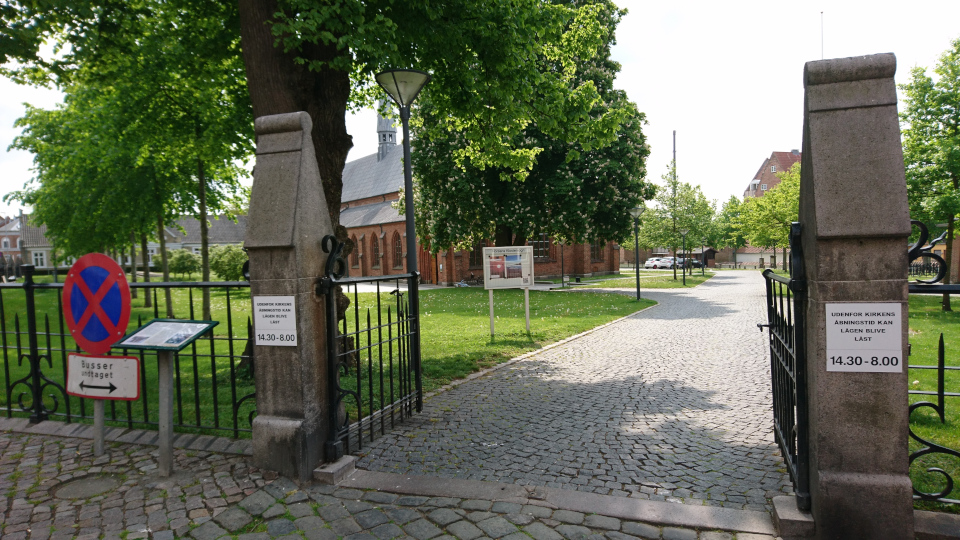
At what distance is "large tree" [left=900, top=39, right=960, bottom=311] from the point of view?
13430mm

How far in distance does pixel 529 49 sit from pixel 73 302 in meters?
6.06

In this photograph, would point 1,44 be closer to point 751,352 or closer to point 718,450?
point 718,450

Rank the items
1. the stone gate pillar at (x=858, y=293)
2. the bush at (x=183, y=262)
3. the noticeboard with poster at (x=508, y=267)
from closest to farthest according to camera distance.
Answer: the stone gate pillar at (x=858, y=293), the noticeboard with poster at (x=508, y=267), the bush at (x=183, y=262)

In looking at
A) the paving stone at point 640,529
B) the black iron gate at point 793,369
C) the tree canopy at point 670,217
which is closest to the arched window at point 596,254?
the tree canopy at point 670,217

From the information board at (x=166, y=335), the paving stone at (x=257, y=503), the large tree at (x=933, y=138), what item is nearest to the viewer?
the paving stone at (x=257, y=503)

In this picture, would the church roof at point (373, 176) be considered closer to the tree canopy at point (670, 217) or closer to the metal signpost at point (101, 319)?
the tree canopy at point (670, 217)

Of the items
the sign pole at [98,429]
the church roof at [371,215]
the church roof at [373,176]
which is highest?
the church roof at [373,176]

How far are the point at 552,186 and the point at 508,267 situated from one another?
38.9 feet

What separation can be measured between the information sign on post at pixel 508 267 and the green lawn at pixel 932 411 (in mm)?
6295

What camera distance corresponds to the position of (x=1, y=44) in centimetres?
627

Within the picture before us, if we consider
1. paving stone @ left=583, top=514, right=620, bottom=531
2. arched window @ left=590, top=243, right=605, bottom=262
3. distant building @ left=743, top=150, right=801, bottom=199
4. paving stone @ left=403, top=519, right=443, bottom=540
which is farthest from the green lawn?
distant building @ left=743, top=150, right=801, bottom=199

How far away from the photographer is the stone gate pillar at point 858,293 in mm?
2736

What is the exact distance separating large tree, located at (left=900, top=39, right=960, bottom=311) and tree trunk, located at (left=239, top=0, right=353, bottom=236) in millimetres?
14228

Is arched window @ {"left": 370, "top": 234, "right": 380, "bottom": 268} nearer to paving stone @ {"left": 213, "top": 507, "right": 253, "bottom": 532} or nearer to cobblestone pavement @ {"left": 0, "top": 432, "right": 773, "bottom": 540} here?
cobblestone pavement @ {"left": 0, "top": 432, "right": 773, "bottom": 540}
